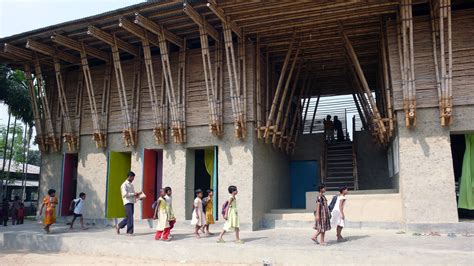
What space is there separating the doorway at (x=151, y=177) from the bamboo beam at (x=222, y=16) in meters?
4.69

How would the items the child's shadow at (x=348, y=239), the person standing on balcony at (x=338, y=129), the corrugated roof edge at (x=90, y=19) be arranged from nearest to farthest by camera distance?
the child's shadow at (x=348, y=239), the corrugated roof edge at (x=90, y=19), the person standing on balcony at (x=338, y=129)

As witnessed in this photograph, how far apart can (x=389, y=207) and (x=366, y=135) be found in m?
6.48

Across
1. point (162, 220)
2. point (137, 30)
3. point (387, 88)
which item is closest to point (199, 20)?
point (137, 30)

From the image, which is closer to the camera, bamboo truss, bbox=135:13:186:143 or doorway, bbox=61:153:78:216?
bamboo truss, bbox=135:13:186:143

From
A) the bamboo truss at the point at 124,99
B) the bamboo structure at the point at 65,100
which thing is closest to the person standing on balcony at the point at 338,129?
the bamboo truss at the point at 124,99

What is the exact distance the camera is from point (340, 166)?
51.0ft

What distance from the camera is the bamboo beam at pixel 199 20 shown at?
988 cm

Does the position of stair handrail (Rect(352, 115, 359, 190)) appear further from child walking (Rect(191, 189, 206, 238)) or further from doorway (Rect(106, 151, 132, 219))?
doorway (Rect(106, 151, 132, 219))

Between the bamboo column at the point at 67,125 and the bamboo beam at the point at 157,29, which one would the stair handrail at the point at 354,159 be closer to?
the bamboo beam at the point at 157,29

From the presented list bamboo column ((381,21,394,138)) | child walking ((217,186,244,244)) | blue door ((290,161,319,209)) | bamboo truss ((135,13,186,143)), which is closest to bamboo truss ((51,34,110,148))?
bamboo truss ((135,13,186,143))

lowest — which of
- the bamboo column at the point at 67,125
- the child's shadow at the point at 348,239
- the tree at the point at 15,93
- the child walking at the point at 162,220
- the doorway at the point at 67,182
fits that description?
the child's shadow at the point at 348,239

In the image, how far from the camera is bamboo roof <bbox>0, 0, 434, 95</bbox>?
9.92m

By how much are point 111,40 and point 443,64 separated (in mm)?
9290

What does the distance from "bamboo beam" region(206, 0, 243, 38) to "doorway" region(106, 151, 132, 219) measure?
5658mm
